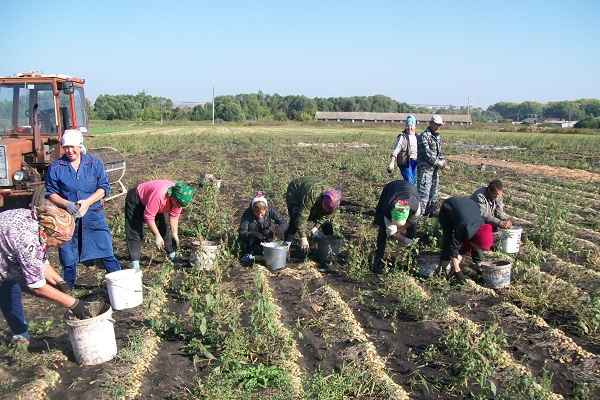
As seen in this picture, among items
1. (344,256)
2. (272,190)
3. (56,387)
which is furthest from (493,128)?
(56,387)

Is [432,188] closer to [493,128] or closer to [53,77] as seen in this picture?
[53,77]

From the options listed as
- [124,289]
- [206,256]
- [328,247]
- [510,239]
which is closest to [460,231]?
[510,239]

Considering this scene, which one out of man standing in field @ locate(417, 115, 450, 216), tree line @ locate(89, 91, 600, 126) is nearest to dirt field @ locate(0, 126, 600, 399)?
man standing in field @ locate(417, 115, 450, 216)

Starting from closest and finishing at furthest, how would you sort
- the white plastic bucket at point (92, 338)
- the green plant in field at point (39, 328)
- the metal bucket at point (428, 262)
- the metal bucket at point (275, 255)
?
the white plastic bucket at point (92, 338)
the green plant in field at point (39, 328)
the metal bucket at point (428, 262)
the metal bucket at point (275, 255)

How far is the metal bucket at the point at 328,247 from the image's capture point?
5.61m

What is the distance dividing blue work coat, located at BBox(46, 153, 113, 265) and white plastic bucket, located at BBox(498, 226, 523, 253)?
4.58 meters

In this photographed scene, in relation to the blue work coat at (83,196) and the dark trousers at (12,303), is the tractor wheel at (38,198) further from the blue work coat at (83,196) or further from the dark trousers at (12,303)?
the dark trousers at (12,303)

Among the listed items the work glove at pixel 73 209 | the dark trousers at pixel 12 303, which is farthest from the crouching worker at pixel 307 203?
the dark trousers at pixel 12 303

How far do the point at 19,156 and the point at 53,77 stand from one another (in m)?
1.53

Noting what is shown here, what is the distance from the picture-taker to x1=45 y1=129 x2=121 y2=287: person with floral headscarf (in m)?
4.41

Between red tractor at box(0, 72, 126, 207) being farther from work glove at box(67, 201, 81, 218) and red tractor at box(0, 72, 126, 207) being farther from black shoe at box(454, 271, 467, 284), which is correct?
black shoe at box(454, 271, 467, 284)

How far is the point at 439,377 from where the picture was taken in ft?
11.1

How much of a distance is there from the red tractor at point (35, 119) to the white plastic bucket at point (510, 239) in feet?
21.2

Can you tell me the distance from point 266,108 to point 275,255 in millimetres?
Answer: 93770
